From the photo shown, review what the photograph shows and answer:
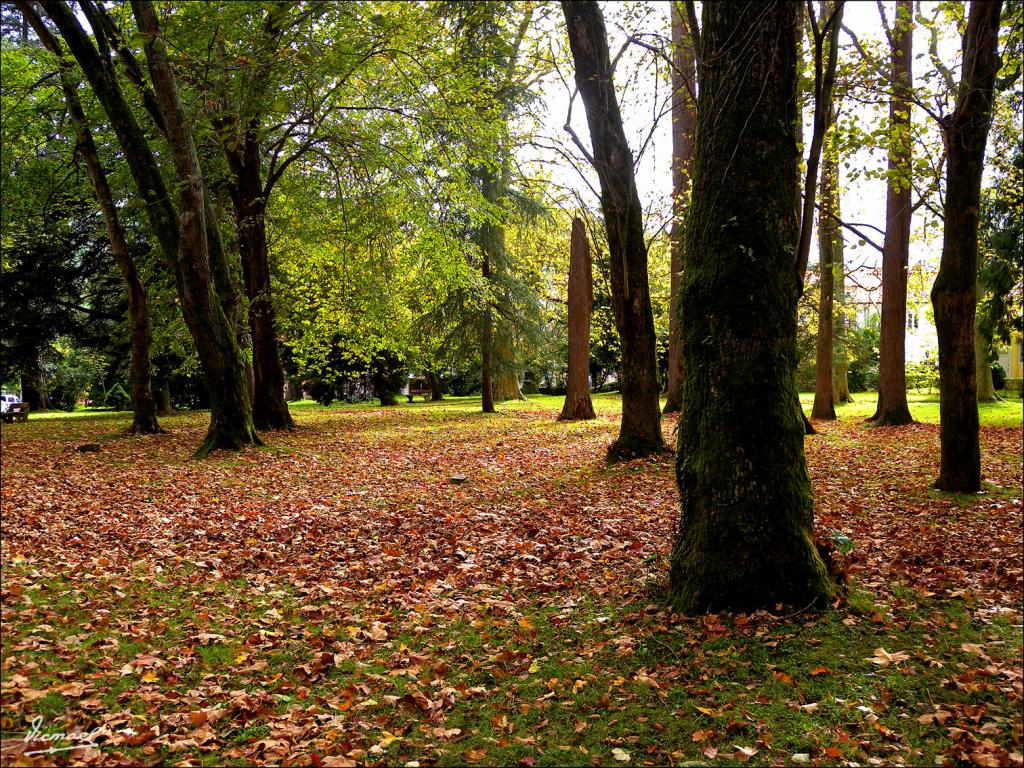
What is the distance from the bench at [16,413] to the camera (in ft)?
69.1

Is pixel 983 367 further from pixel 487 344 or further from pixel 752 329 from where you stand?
pixel 752 329

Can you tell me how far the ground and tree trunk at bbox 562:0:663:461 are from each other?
5.59ft

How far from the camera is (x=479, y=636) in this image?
474 cm

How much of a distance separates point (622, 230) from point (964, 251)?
171 inches

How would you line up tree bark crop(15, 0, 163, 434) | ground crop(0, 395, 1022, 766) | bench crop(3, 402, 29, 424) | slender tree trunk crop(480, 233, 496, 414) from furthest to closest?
1. slender tree trunk crop(480, 233, 496, 414)
2. bench crop(3, 402, 29, 424)
3. tree bark crop(15, 0, 163, 434)
4. ground crop(0, 395, 1022, 766)

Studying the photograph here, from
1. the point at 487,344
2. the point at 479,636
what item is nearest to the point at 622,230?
the point at 479,636

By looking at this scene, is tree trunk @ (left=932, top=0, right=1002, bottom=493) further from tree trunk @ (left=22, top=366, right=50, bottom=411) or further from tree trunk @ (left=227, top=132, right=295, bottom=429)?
tree trunk @ (left=22, top=366, right=50, bottom=411)

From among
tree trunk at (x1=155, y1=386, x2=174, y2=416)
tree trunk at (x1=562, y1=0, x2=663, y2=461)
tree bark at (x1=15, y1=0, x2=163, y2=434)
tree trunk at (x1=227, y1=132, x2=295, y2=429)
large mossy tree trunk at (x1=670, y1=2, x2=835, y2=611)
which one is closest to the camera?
large mossy tree trunk at (x1=670, y1=2, x2=835, y2=611)

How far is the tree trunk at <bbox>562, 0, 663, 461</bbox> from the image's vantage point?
9.27 metres

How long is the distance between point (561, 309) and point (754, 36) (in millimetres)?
29888

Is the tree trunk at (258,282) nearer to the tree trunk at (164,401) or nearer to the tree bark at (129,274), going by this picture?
the tree bark at (129,274)

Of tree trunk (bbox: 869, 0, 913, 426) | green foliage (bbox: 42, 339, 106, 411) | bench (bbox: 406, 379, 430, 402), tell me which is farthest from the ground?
bench (bbox: 406, 379, 430, 402)

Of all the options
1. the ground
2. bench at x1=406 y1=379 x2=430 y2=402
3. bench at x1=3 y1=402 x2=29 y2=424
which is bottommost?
the ground

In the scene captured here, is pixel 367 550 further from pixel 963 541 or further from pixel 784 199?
pixel 963 541
